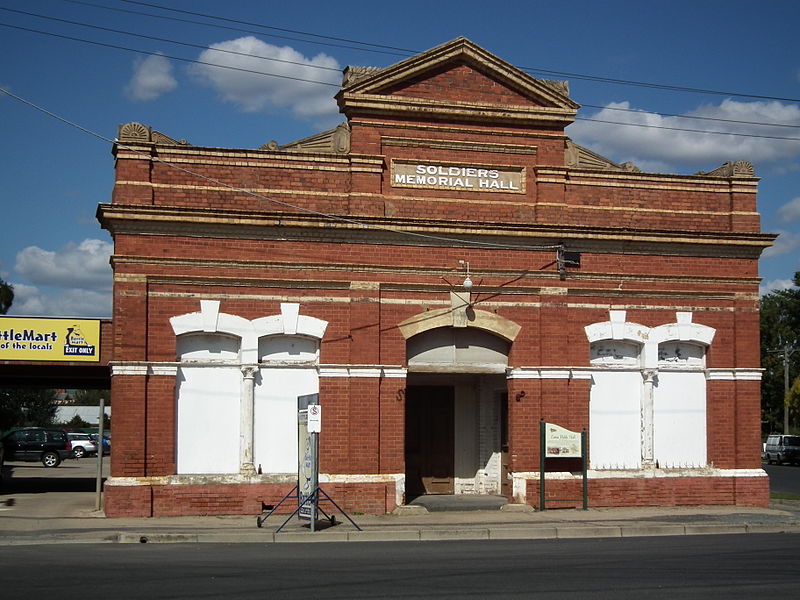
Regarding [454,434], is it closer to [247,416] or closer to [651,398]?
[651,398]

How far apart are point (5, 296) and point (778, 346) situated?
188 feet

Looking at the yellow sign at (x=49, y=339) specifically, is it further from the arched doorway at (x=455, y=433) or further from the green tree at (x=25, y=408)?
the green tree at (x=25, y=408)

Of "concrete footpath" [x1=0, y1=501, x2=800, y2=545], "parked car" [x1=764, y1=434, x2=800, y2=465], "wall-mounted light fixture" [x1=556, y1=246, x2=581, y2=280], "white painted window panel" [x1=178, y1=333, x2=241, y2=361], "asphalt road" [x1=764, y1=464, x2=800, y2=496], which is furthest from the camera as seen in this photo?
"parked car" [x1=764, y1=434, x2=800, y2=465]

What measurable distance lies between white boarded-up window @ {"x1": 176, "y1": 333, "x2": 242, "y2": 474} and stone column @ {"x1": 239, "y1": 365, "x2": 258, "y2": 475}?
107 millimetres

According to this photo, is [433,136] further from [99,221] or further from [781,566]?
[781,566]

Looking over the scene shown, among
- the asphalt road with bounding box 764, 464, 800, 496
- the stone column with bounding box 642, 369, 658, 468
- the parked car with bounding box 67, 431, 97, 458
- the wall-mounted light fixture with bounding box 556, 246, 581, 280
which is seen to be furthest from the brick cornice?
the parked car with bounding box 67, 431, 97, 458

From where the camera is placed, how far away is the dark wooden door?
2428 centimetres

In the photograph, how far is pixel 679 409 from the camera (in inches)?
926

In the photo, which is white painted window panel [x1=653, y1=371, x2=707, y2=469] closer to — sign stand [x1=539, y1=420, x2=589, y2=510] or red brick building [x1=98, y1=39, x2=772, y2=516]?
red brick building [x1=98, y1=39, x2=772, y2=516]

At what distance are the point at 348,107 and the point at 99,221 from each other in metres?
5.73

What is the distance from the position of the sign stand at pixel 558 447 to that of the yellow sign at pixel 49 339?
9.82 metres

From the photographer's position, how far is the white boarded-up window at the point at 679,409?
76.6 feet

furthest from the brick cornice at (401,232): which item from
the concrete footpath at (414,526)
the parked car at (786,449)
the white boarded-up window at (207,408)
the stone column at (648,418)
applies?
the parked car at (786,449)

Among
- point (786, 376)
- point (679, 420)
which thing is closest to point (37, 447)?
point (679, 420)
